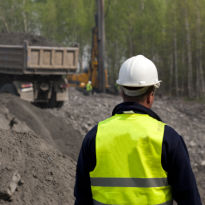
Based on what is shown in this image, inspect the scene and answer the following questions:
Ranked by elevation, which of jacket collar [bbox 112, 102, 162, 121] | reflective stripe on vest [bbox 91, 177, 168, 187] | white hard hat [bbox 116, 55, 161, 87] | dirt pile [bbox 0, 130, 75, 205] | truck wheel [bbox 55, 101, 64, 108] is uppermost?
white hard hat [bbox 116, 55, 161, 87]

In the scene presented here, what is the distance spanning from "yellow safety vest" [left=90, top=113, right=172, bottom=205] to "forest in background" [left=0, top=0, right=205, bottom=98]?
27.6m

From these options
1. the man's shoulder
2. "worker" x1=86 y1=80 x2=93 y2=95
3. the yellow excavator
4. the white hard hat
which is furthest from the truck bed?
the man's shoulder

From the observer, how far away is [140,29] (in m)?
38.6

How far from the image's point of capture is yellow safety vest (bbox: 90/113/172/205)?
7.16ft

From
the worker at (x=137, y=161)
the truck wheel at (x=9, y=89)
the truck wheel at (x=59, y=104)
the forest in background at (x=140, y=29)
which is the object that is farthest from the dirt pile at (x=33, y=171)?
the forest in background at (x=140, y=29)

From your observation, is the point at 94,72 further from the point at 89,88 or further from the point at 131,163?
the point at 131,163

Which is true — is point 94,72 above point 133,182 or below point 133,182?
below

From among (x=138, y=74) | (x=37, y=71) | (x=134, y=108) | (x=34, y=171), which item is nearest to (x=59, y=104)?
(x=37, y=71)

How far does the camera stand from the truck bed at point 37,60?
14.4 metres

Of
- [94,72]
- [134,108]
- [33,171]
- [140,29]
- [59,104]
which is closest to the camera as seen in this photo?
[134,108]

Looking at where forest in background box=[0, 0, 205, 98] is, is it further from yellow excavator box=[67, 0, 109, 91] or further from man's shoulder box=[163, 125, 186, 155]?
man's shoulder box=[163, 125, 186, 155]

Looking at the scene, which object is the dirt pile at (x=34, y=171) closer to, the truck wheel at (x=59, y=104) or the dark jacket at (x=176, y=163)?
the dark jacket at (x=176, y=163)

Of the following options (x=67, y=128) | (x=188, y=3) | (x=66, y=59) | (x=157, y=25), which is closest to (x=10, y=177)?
(x=67, y=128)

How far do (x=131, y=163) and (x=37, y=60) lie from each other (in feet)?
41.7
